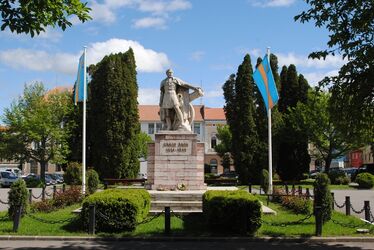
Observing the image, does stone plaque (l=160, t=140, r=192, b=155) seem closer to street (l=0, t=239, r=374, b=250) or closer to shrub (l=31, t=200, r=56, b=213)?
shrub (l=31, t=200, r=56, b=213)

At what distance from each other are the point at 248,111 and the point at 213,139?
4360cm

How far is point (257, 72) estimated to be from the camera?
25.2 m

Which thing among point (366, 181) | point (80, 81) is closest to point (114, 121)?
point (80, 81)

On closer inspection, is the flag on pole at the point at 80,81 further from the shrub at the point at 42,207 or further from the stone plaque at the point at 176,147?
the shrub at the point at 42,207

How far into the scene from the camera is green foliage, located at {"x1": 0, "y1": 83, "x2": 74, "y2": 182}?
139 feet

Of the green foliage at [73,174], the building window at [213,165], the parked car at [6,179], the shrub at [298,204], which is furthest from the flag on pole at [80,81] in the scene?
the building window at [213,165]

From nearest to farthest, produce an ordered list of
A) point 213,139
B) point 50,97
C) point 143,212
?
1. point 143,212
2. point 50,97
3. point 213,139

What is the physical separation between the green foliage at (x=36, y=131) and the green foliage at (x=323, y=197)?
3291cm

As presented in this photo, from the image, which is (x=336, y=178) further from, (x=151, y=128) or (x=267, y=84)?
(x=151, y=128)

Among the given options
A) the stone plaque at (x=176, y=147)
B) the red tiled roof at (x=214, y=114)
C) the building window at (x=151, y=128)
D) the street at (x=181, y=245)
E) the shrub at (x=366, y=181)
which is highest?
the red tiled roof at (x=214, y=114)

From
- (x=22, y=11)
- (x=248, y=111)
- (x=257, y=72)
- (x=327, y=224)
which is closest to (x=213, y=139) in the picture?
(x=248, y=111)

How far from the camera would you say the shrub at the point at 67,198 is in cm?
1954

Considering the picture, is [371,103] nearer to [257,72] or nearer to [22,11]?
[22,11]

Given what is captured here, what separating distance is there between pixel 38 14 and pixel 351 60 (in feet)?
24.3
